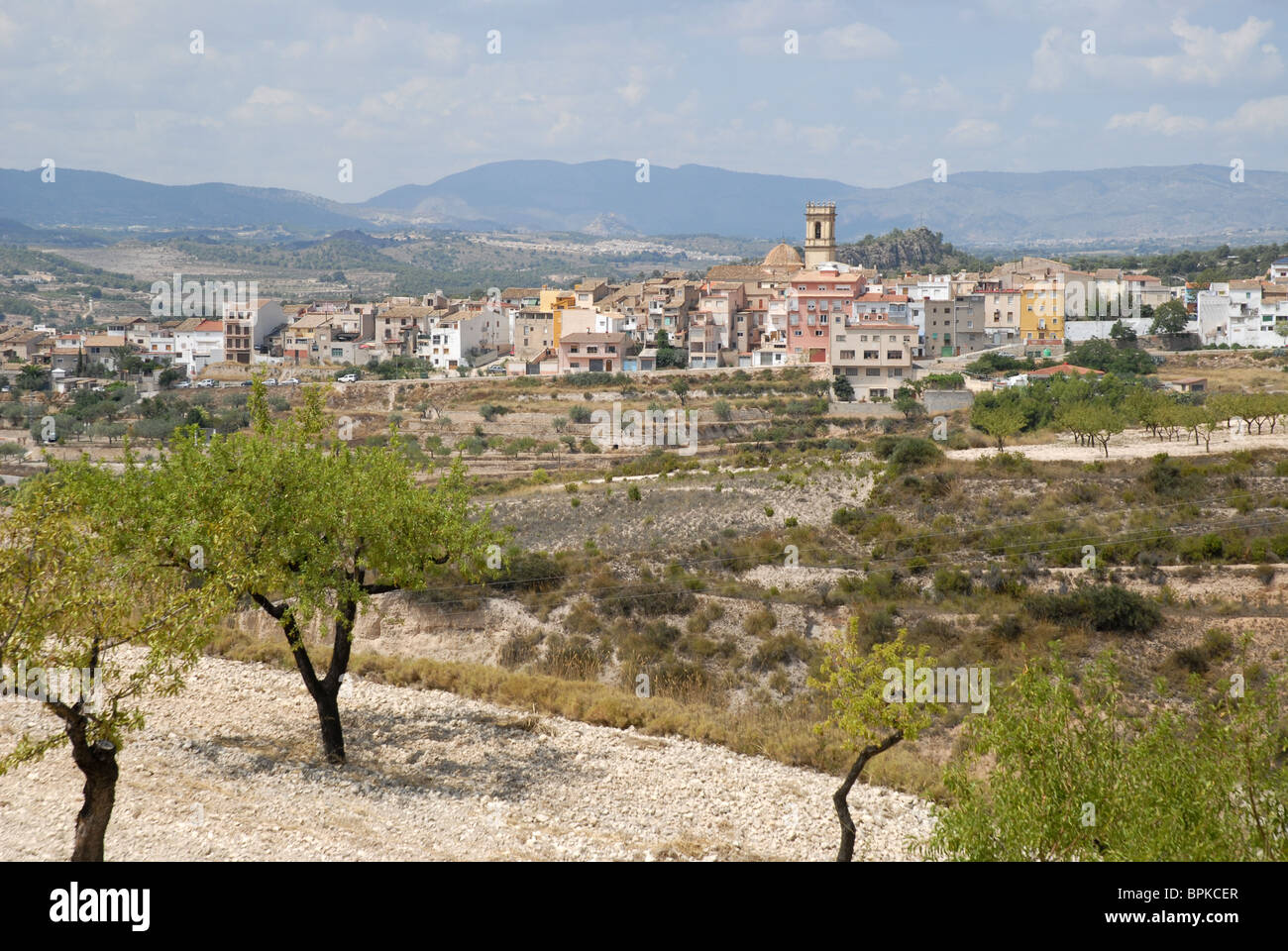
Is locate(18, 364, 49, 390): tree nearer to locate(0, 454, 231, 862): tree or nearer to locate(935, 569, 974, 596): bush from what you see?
locate(935, 569, 974, 596): bush

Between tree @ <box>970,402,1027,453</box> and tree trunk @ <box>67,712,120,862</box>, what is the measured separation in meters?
28.3

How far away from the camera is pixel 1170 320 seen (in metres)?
62.4

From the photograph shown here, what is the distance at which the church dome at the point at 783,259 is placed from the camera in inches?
3267

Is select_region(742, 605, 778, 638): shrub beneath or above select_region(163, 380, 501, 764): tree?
beneath

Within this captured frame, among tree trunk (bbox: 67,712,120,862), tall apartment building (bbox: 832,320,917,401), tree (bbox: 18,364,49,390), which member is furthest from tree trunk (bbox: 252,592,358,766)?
tree (bbox: 18,364,49,390)

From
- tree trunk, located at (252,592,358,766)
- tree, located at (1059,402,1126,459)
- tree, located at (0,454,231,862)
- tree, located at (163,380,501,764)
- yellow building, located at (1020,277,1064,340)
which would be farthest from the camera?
yellow building, located at (1020,277,1064,340)

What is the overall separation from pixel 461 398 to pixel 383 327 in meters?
22.8

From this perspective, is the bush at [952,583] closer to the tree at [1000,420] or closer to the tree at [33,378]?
the tree at [1000,420]

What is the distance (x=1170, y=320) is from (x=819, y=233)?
27.4 meters

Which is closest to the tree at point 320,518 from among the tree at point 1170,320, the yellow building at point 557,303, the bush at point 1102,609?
the bush at point 1102,609

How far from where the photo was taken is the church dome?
83.0 metres

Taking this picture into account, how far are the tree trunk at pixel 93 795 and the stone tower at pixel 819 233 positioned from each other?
75889 mm
